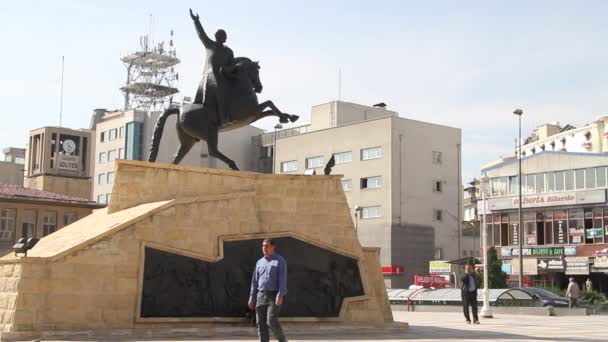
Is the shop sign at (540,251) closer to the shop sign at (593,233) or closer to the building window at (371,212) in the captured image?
the shop sign at (593,233)

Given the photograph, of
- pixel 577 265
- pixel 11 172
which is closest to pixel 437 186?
pixel 577 265

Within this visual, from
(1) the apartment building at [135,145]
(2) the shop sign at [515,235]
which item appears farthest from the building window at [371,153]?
(1) the apartment building at [135,145]

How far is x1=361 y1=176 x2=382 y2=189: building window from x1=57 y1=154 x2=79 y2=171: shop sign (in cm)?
3320

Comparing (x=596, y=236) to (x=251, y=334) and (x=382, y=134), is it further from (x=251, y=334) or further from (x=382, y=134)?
(x=251, y=334)

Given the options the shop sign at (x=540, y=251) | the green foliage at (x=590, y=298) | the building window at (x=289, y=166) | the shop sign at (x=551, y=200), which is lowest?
the green foliage at (x=590, y=298)

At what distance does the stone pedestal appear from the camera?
15.0 metres

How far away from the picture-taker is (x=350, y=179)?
223 feet

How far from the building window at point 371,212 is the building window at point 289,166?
30.0 feet

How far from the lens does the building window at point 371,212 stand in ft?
214

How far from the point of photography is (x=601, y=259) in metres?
55.3

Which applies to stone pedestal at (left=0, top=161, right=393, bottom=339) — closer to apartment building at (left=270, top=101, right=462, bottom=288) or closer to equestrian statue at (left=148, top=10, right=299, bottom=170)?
equestrian statue at (left=148, top=10, right=299, bottom=170)

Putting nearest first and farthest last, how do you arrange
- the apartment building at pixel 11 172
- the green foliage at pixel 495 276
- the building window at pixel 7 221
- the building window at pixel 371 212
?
the green foliage at pixel 495 276 → the building window at pixel 7 221 → the building window at pixel 371 212 → the apartment building at pixel 11 172

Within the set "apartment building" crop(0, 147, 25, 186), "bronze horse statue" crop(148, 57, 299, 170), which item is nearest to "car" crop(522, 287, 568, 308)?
"bronze horse statue" crop(148, 57, 299, 170)

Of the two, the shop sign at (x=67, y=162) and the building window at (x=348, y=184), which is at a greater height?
the shop sign at (x=67, y=162)
